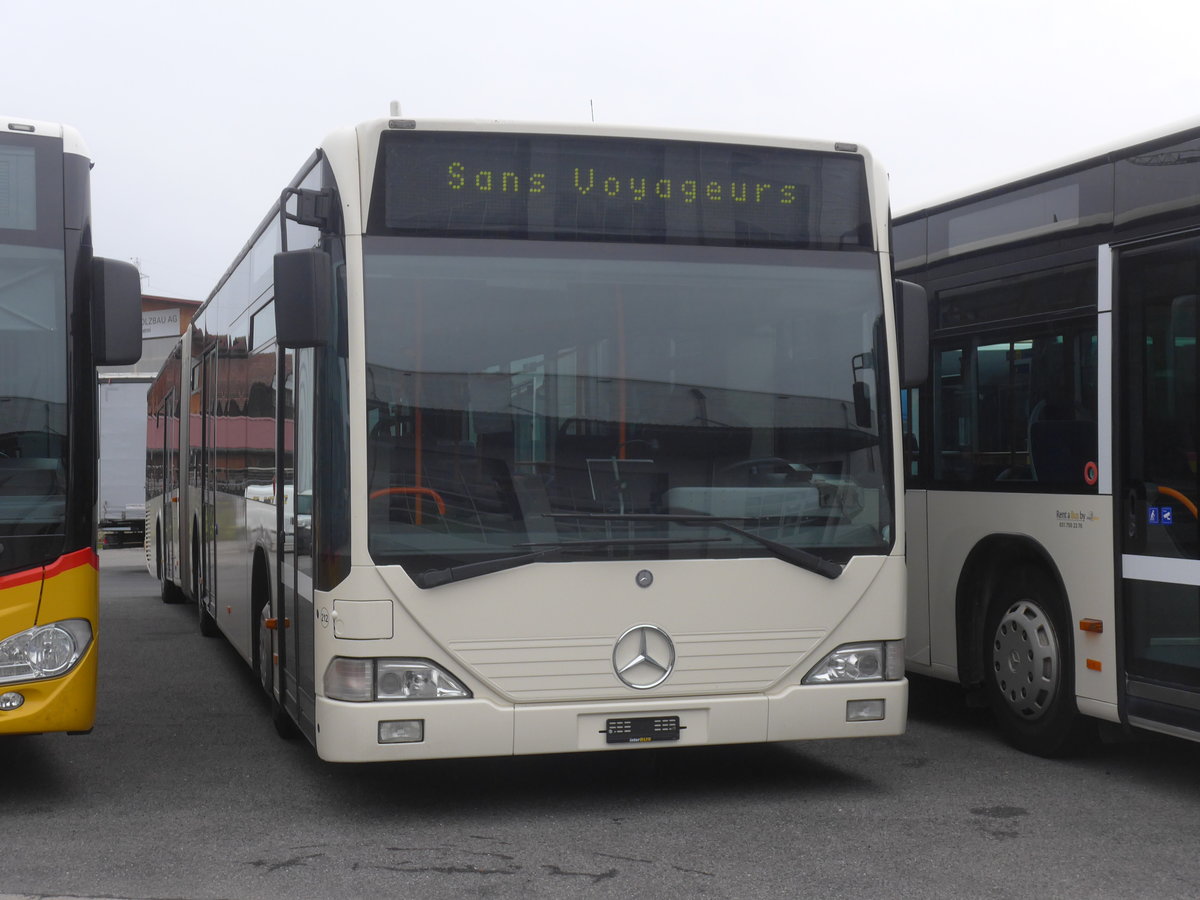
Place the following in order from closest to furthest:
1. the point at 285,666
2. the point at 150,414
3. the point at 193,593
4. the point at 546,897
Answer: the point at 546,897
the point at 285,666
the point at 193,593
the point at 150,414

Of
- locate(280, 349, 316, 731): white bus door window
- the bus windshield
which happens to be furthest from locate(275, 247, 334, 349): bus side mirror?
locate(280, 349, 316, 731): white bus door window

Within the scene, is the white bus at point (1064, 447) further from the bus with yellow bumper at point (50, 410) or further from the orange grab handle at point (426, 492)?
the bus with yellow bumper at point (50, 410)

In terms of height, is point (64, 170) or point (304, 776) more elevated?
point (64, 170)

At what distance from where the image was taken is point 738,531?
6547 mm

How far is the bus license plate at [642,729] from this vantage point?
6383mm

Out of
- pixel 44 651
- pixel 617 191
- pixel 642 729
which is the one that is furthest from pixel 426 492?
pixel 44 651

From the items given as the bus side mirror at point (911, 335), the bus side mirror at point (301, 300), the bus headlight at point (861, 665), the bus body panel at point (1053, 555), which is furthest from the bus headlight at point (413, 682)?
the bus body panel at point (1053, 555)

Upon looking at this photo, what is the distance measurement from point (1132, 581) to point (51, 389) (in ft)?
16.1

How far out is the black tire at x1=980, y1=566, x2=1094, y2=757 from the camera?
296 inches

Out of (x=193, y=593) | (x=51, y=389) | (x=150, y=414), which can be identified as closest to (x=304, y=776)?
(x=51, y=389)

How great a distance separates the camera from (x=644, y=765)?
25.2ft

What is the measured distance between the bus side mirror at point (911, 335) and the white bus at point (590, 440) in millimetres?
121

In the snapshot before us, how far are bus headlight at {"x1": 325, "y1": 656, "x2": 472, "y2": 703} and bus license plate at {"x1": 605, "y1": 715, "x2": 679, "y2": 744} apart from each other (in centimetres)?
64

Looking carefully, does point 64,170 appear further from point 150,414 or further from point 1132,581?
point 150,414
